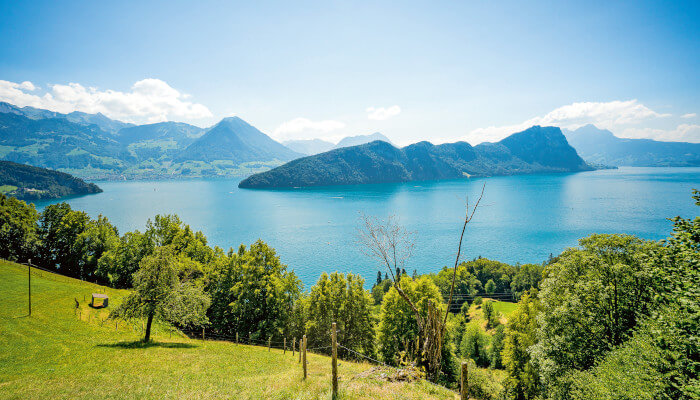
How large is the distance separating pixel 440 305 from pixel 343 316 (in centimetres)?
1085

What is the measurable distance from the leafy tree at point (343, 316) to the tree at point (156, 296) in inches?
513

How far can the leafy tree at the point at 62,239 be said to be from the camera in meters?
52.4

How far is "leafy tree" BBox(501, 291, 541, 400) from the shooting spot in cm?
3083

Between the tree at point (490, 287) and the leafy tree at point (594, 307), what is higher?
the leafy tree at point (594, 307)

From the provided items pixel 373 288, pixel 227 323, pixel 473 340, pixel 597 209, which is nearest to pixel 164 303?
pixel 227 323

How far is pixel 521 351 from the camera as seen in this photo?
32.3 meters

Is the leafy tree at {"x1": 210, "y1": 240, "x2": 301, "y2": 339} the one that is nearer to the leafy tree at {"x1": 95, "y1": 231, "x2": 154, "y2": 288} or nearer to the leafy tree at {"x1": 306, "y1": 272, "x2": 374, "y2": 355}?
the leafy tree at {"x1": 306, "y1": 272, "x2": 374, "y2": 355}

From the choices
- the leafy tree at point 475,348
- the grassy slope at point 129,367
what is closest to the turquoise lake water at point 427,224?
the leafy tree at point 475,348

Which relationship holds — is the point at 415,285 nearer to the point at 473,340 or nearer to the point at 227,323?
the point at 227,323

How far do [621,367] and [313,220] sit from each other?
427 feet

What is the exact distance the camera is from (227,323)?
35469 millimetres

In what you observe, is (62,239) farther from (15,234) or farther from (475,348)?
(475,348)

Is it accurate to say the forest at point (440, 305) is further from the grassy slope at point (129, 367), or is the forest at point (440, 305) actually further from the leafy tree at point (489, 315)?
the leafy tree at point (489, 315)

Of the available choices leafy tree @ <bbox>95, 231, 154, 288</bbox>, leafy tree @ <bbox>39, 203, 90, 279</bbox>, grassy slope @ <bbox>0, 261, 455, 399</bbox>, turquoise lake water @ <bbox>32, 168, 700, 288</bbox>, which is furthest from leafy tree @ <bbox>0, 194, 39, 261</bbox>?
turquoise lake water @ <bbox>32, 168, 700, 288</bbox>
